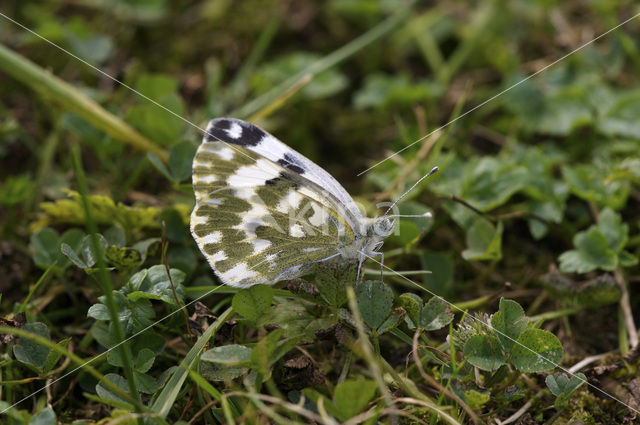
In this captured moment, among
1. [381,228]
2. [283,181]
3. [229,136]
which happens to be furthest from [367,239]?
[229,136]

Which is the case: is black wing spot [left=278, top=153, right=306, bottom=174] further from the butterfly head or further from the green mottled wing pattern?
the butterfly head

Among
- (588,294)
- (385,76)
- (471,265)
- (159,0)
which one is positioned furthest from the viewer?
(159,0)

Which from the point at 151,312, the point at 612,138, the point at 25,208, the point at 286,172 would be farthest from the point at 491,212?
the point at 25,208

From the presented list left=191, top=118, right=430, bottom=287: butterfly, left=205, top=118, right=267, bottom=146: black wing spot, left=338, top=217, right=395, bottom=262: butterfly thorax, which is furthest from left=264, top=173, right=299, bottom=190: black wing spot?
left=338, top=217, right=395, bottom=262: butterfly thorax

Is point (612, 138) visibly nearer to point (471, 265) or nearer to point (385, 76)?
point (471, 265)

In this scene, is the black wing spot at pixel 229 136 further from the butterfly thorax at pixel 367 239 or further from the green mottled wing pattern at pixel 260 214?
the butterfly thorax at pixel 367 239

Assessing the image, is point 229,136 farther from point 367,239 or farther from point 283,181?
point 367,239
